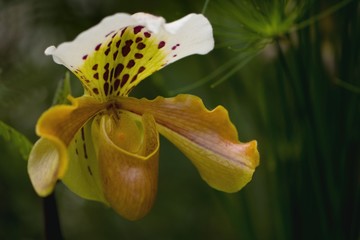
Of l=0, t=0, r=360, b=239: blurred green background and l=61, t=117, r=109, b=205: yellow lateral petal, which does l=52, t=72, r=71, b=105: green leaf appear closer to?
l=61, t=117, r=109, b=205: yellow lateral petal

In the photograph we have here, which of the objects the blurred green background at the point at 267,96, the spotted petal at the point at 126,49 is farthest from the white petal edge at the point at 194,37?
the blurred green background at the point at 267,96

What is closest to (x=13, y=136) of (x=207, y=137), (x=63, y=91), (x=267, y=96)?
(x=63, y=91)

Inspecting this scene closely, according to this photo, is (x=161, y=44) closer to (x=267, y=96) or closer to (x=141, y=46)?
(x=141, y=46)

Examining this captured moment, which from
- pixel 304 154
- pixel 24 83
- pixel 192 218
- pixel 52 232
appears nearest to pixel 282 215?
pixel 304 154

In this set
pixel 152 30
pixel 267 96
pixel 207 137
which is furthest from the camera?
pixel 267 96

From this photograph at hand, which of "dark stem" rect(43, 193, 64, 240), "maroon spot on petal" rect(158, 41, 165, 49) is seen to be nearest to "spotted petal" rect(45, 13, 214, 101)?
"maroon spot on petal" rect(158, 41, 165, 49)

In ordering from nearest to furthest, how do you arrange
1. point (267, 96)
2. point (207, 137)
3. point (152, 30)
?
point (152, 30)
point (207, 137)
point (267, 96)

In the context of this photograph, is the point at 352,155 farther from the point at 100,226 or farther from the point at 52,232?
the point at 100,226
